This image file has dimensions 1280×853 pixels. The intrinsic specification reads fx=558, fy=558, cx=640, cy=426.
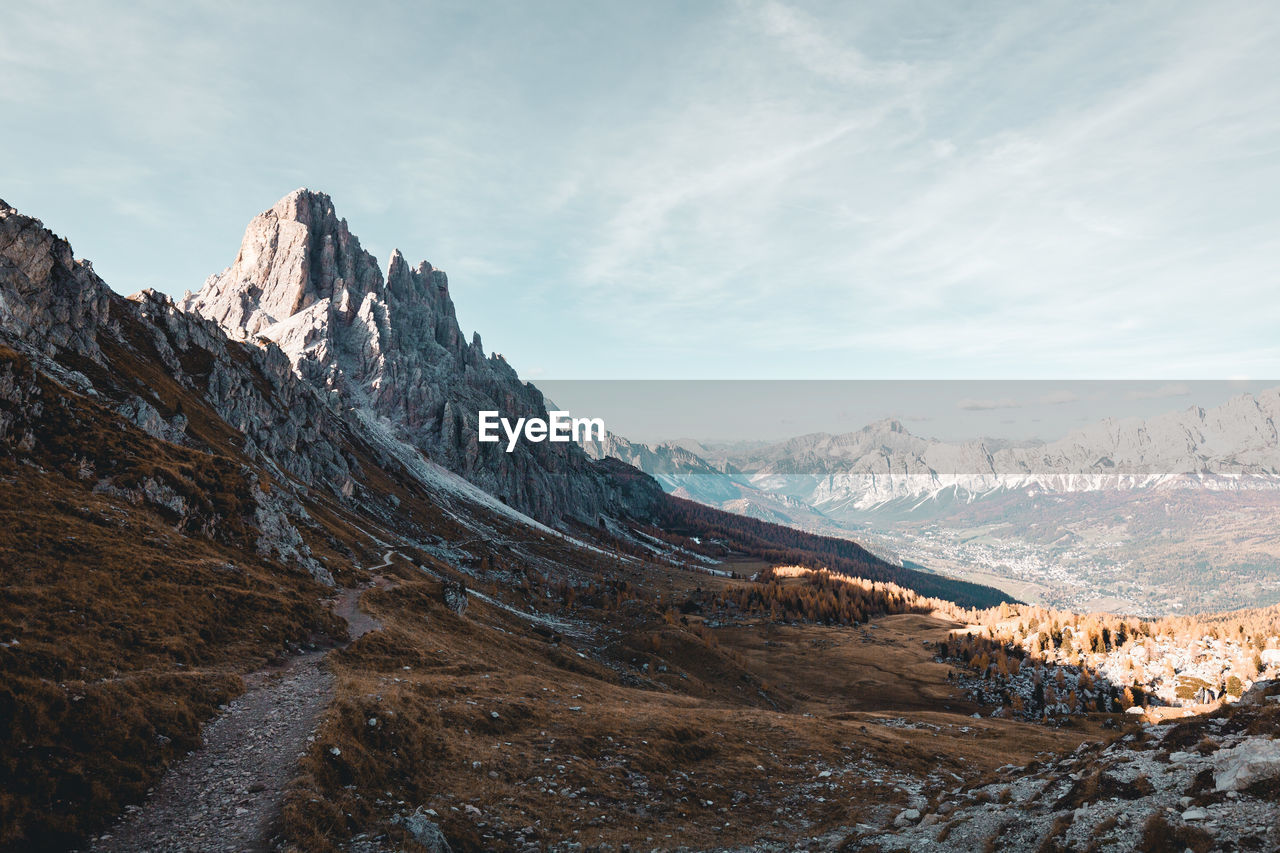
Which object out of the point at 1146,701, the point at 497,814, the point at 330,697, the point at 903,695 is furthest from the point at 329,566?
the point at 1146,701

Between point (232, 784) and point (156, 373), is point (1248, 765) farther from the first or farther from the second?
point (156, 373)

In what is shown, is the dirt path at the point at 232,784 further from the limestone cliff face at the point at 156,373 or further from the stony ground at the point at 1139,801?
the limestone cliff face at the point at 156,373

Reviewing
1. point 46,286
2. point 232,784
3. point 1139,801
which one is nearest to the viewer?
point 1139,801

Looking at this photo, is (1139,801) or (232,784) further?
(232,784)

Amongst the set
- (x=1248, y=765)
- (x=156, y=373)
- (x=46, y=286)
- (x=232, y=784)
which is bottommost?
Answer: (x=232, y=784)

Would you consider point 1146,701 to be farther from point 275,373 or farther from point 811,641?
point 275,373

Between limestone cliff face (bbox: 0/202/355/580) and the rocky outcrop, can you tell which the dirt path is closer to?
limestone cliff face (bbox: 0/202/355/580)

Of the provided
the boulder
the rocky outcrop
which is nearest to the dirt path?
the boulder

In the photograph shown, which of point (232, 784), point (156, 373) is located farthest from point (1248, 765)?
point (156, 373)

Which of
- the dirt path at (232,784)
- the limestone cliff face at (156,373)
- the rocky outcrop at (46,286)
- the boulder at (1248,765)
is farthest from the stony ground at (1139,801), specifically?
the rocky outcrop at (46,286)
